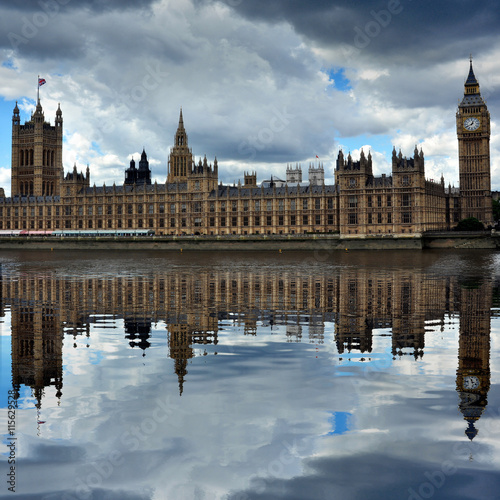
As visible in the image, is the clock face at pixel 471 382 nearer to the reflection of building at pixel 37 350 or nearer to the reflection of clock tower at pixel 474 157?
the reflection of building at pixel 37 350

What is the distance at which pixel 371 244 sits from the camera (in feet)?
425

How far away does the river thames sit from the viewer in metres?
9.59

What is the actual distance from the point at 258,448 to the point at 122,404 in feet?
11.7

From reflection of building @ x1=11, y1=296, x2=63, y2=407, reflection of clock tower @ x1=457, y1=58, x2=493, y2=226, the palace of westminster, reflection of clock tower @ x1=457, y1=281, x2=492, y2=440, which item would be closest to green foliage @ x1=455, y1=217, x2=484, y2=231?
the palace of westminster

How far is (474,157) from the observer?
15988 cm

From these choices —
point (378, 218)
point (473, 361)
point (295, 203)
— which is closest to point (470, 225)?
point (378, 218)

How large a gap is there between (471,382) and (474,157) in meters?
157

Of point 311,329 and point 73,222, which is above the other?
point 73,222

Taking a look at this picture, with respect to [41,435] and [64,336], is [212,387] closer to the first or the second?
A: [41,435]

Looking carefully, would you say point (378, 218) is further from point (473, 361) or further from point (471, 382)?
point (471, 382)

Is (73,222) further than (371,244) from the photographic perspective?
Yes

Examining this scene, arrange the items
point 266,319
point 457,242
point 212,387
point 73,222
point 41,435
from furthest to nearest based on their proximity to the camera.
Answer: point 73,222
point 457,242
point 266,319
point 212,387
point 41,435

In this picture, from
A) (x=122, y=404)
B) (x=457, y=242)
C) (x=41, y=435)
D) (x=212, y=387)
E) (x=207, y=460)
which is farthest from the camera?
(x=457, y=242)

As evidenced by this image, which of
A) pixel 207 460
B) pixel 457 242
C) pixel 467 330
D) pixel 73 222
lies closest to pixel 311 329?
pixel 467 330
